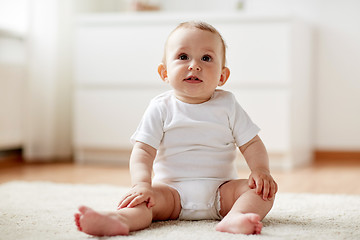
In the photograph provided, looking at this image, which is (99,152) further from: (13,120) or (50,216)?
(50,216)

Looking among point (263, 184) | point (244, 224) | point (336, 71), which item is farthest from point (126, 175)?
point (336, 71)

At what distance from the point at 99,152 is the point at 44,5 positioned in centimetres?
81

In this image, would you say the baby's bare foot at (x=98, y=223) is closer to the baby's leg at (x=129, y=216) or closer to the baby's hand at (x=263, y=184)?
the baby's leg at (x=129, y=216)

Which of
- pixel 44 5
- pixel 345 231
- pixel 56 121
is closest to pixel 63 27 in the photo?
pixel 44 5

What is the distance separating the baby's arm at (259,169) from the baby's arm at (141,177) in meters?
0.22

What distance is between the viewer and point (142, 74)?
277 centimetres

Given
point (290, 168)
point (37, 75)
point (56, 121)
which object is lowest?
point (290, 168)

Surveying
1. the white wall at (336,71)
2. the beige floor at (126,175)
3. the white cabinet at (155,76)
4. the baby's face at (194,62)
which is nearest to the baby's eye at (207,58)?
the baby's face at (194,62)

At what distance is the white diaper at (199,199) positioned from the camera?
1265 millimetres

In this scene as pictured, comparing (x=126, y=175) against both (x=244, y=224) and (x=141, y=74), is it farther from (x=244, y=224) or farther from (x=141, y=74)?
(x=244, y=224)

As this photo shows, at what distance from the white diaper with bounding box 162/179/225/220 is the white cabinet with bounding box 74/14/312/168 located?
1.41 m

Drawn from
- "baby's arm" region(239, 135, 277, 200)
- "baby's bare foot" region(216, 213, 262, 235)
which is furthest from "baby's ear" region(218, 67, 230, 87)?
"baby's bare foot" region(216, 213, 262, 235)

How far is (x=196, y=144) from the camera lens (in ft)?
4.25

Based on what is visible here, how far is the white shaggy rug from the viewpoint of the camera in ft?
3.57
